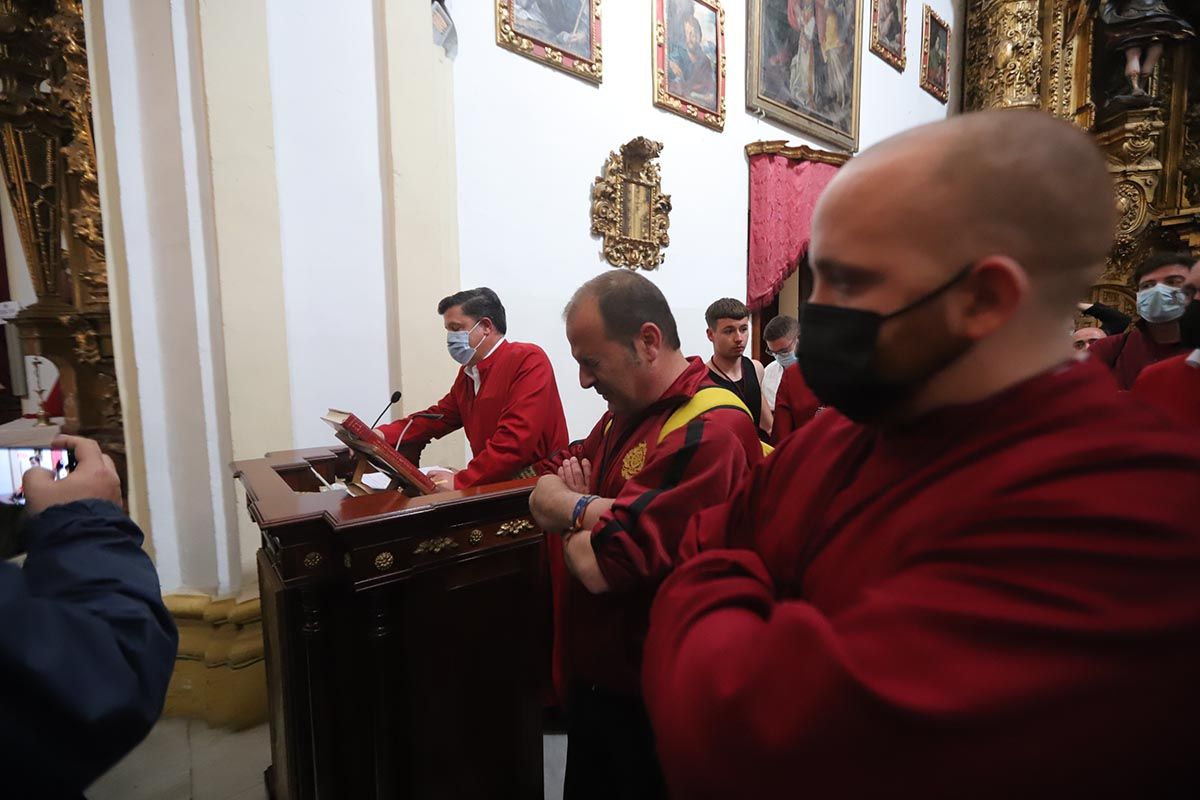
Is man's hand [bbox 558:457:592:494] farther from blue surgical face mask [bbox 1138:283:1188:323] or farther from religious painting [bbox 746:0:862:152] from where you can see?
religious painting [bbox 746:0:862:152]

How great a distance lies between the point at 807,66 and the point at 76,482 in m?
7.22

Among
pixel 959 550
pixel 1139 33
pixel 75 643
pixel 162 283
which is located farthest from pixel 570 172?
pixel 1139 33

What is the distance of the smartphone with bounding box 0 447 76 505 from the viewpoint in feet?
3.23

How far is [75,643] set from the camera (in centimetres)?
76

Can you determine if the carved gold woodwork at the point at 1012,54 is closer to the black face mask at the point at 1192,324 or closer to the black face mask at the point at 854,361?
the black face mask at the point at 1192,324

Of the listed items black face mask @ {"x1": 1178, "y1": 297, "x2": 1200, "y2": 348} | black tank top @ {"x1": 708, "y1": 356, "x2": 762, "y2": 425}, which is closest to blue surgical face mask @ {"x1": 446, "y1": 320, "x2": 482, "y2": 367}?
black tank top @ {"x1": 708, "y1": 356, "x2": 762, "y2": 425}

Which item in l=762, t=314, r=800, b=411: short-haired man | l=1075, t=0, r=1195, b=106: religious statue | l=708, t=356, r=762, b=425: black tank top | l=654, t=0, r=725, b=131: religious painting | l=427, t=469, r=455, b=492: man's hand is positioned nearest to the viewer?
l=427, t=469, r=455, b=492: man's hand

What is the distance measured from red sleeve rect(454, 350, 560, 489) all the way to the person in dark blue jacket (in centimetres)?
155

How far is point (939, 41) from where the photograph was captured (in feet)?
28.5

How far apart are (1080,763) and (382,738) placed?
1.75 metres

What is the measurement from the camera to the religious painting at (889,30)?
727cm

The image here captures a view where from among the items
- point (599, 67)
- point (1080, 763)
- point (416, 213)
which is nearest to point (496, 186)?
point (416, 213)

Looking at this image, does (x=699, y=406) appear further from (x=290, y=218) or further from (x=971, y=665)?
(x=290, y=218)

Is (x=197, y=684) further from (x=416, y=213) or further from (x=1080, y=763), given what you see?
(x=1080, y=763)
